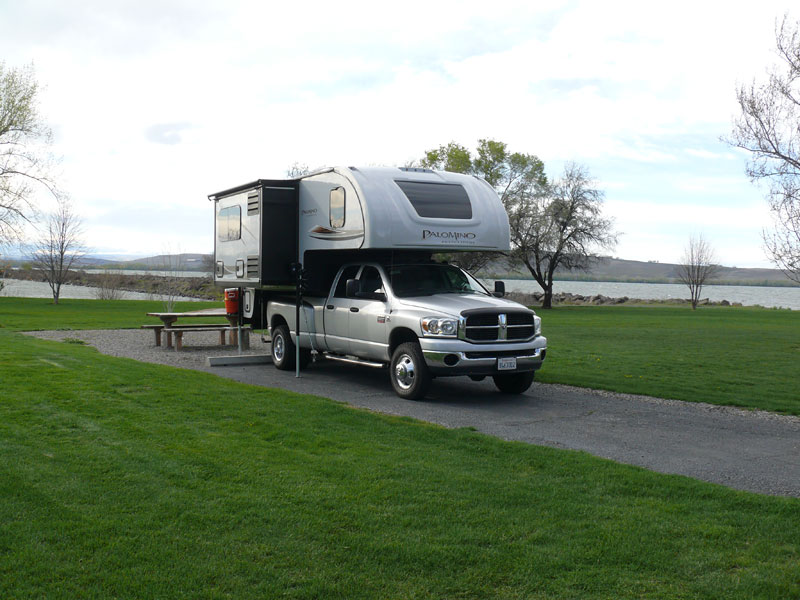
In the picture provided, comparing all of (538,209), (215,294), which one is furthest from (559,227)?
(215,294)

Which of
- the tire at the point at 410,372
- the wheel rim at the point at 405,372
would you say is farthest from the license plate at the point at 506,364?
the wheel rim at the point at 405,372

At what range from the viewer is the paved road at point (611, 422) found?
704 cm

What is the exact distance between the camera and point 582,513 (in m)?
5.26

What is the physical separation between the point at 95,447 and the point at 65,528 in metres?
1.99

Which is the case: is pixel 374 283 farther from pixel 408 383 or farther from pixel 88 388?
pixel 88 388

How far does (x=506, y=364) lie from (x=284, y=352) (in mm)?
5052

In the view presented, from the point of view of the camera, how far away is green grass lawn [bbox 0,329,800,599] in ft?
13.4

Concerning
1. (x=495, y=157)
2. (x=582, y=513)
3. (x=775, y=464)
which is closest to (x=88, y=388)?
(x=582, y=513)

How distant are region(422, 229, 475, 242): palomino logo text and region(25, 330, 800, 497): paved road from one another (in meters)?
2.38

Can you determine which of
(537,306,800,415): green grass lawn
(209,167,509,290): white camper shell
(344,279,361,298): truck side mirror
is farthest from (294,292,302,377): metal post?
(537,306,800,415): green grass lawn

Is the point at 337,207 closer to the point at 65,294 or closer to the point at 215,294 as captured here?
the point at 215,294

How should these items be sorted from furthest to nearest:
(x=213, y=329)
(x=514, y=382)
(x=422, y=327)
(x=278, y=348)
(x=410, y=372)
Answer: (x=213, y=329) → (x=278, y=348) → (x=514, y=382) → (x=410, y=372) → (x=422, y=327)

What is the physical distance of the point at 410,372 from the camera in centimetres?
1099

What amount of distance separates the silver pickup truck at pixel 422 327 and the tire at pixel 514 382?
0.05 feet
